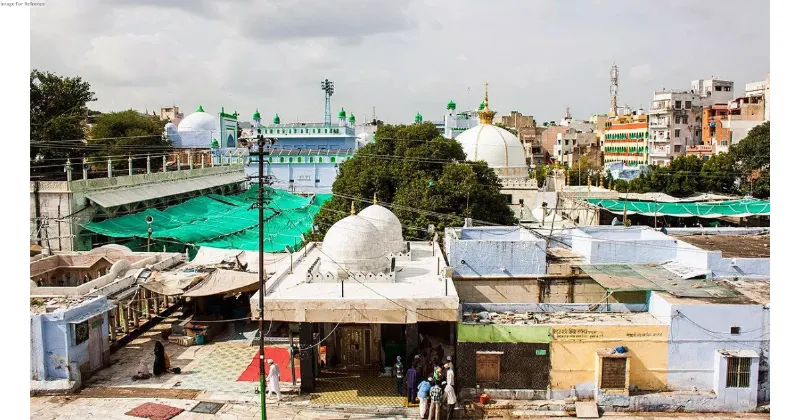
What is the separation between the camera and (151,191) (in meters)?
32.5

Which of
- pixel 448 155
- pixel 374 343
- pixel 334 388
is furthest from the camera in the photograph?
pixel 448 155

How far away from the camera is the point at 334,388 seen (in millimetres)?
15562

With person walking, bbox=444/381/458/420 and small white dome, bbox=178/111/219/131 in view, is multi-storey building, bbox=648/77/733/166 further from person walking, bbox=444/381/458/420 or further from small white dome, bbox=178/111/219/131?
person walking, bbox=444/381/458/420

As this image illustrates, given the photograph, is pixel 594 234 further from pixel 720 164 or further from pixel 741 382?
pixel 720 164

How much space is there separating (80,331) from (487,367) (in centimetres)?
1052

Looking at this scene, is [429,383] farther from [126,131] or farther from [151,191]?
[126,131]

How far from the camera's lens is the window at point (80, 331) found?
15.5 metres

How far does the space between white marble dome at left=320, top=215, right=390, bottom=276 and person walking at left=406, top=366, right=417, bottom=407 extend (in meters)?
3.30

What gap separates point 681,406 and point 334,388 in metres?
8.53

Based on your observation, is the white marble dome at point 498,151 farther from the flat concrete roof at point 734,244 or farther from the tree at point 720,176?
the flat concrete roof at point 734,244

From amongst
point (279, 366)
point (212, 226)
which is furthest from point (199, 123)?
point (279, 366)

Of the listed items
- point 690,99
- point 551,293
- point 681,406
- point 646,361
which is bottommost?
point 681,406

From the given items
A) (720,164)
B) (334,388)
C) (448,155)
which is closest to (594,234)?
(334,388)

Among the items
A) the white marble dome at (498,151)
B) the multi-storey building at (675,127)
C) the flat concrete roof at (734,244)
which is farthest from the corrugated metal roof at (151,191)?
the multi-storey building at (675,127)
